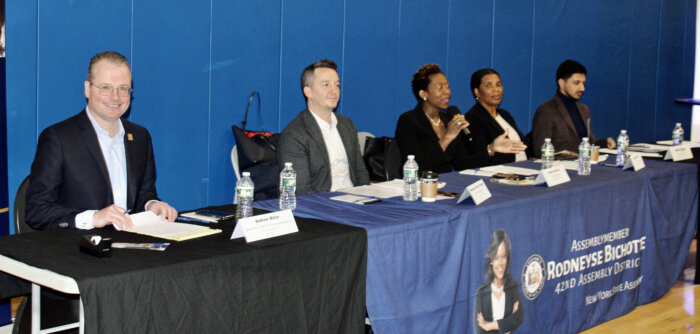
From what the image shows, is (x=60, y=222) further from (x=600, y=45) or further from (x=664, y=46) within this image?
(x=664, y=46)

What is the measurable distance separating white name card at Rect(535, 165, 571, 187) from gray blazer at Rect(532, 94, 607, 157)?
1.59m

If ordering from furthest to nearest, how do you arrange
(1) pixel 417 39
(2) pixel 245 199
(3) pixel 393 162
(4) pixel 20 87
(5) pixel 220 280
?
(1) pixel 417 39
(3) pixel 393 162
(4) pixel 20 87
(2) pixel 245 199
(5) pixel 220 280

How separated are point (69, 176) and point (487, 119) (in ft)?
9.63

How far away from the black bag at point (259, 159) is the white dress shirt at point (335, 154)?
0.44m

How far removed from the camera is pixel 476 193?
2875 millimetres

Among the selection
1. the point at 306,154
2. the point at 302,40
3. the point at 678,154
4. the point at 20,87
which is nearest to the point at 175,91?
the point at 20,87

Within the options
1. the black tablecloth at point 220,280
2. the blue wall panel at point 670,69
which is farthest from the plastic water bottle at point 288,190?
the blue wall panel at point 670,69

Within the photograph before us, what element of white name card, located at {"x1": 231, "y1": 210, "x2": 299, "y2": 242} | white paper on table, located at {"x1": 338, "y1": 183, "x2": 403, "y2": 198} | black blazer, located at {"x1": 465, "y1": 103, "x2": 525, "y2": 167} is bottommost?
white name card, located at {"x1": 231, "y1": 210, "x2": 299, "y2": 242}

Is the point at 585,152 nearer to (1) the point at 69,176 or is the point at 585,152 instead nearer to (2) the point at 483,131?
(2) the point at 483,131

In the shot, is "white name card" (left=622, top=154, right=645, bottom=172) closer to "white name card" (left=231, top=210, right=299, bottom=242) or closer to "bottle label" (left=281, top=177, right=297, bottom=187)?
"bottle label" (left=281, top=177, right=297, bottom=187)

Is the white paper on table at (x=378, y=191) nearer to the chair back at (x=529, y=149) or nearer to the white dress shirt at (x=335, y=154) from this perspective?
the white dress shirt at (x=335, y=154)

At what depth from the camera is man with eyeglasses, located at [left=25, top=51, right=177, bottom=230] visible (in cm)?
251

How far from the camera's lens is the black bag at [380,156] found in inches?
165

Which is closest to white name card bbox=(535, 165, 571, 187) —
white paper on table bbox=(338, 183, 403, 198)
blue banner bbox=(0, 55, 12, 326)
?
white paper on table bbox=(338, 183, 403, 198)
